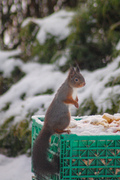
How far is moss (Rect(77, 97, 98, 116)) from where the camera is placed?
9.21ft

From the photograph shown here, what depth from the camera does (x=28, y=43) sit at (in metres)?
4.14

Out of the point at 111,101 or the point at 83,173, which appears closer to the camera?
the point at 83,173

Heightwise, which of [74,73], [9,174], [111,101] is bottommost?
[9,174]

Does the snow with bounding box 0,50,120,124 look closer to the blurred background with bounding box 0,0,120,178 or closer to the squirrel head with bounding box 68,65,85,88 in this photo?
the blurred background with bounding box 0,0,120,178

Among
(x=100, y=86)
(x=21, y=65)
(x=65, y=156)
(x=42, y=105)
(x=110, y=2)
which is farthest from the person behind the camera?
(x=21, y=65)

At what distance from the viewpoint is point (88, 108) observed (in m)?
2.89

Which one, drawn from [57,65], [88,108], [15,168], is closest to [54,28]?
[57,65]

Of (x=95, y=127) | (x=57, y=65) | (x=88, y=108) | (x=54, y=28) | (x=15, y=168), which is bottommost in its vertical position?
(x=15, y=168)

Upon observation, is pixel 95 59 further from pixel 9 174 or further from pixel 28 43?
pixel 9 174

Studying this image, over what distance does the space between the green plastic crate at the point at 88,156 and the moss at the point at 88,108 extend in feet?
3.70

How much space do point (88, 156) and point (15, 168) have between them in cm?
143

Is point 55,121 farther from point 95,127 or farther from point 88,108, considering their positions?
point 88,108

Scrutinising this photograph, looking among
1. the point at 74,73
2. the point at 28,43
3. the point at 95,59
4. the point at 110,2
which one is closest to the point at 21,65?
the point at 28,43

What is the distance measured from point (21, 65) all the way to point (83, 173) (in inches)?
96.7
